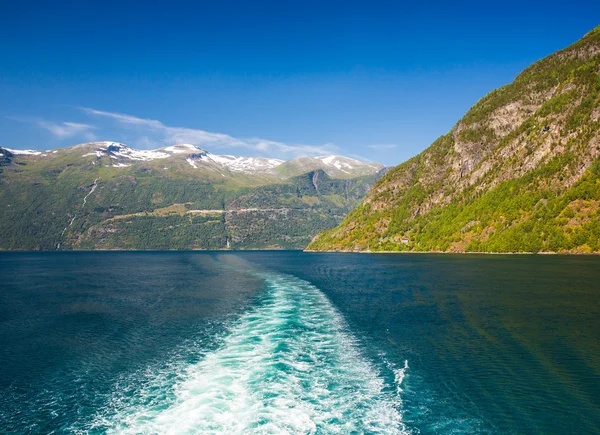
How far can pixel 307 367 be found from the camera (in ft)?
82.0

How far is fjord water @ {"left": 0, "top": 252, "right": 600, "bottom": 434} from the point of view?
17.8m

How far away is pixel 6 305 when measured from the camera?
5241 cm

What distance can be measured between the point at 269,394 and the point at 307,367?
500 cm

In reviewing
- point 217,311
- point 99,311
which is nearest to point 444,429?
point 217,311

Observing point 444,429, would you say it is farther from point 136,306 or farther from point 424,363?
point 136,306

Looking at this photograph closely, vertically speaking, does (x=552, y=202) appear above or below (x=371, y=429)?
above

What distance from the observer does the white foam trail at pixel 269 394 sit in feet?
56.1

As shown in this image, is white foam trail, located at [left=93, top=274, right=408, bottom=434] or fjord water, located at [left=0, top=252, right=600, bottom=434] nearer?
white foam trail, located at [left=93, top=274, right=408, bottom=434]

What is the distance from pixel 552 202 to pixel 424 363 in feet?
525

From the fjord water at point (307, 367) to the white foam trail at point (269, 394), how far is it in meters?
0.10

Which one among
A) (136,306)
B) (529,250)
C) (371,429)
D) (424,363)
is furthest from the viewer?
(529,250)

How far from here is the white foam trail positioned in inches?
673

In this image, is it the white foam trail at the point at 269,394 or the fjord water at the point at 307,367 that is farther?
the fjord water at the point at 307,367

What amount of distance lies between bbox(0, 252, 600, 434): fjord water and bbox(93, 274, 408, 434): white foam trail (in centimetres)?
10
